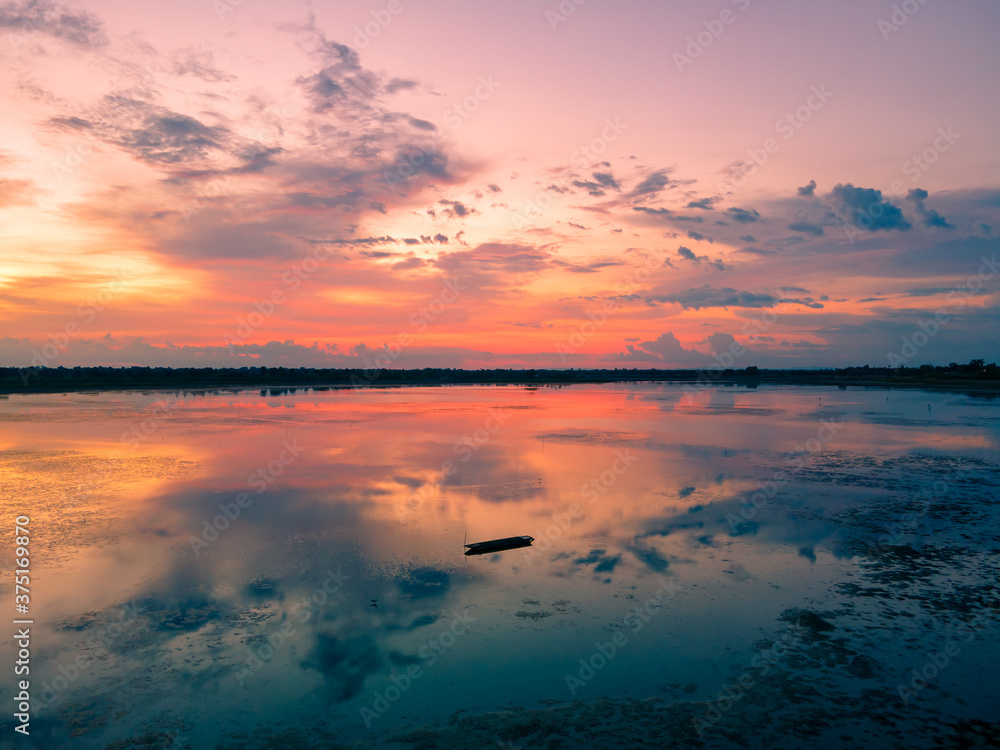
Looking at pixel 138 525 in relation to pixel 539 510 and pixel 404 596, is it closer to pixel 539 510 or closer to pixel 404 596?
pixel 404 596

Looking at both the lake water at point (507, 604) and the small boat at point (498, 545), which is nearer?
the lake water at point (507, 604)

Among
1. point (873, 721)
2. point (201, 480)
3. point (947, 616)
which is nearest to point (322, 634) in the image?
point (873, 721)

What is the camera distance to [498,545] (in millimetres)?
13422

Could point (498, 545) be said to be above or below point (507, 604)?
above

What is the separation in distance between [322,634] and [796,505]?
47.8 feet

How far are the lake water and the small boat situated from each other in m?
0.25

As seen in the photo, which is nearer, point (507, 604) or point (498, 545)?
point (507, 604)

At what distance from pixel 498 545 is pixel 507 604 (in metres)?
2.85

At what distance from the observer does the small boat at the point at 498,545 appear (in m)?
13.2

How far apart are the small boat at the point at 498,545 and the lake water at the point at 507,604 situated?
0.25 meters

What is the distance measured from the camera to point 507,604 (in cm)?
1059

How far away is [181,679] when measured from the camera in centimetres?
815

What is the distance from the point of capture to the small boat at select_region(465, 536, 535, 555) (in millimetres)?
13242

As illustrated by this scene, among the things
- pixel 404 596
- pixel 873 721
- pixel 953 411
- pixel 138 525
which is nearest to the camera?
pixel 873 721
